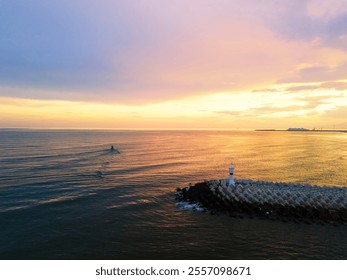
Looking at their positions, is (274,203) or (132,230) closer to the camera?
(132,230)

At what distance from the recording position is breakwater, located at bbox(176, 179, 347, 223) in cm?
1450

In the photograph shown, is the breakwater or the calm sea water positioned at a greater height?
the breakwater

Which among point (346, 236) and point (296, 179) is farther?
point (296, 179)

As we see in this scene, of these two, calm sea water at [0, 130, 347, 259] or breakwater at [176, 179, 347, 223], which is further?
breakwater at [176, 179, 347, 223]

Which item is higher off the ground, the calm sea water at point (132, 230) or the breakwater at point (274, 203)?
the breakwater at point (274, 203)

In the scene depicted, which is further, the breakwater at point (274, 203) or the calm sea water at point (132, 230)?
the breakwater at point (274, 203)

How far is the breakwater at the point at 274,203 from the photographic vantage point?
47.6 feet

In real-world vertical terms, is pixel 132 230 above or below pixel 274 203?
below

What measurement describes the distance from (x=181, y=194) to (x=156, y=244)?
8.96 metres

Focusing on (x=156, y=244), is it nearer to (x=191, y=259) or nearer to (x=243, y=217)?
(x=191, y=259)

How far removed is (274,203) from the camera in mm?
15562

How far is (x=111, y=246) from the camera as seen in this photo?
11133 mm
